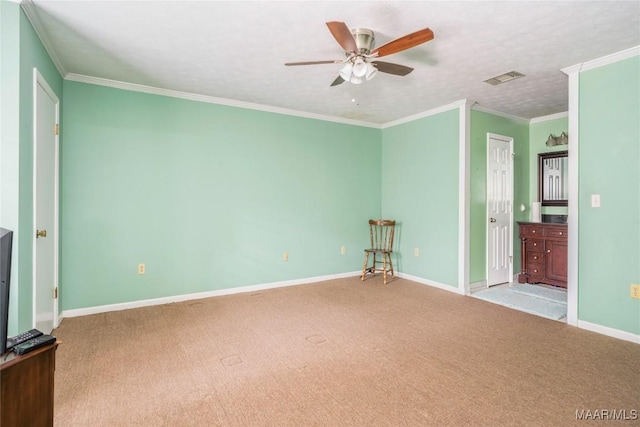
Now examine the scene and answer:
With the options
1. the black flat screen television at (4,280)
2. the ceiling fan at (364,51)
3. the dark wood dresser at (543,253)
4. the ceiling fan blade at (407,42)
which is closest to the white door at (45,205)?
the black flat screen television at (4,280)

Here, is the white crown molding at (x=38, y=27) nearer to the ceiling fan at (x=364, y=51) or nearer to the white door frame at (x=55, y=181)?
the white door frame at (x=55, y=181)

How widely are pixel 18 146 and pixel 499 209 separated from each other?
16.8 ft

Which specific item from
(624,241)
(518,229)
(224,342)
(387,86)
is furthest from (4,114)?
(518,229)

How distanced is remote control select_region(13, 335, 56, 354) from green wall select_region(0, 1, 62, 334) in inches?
44.4

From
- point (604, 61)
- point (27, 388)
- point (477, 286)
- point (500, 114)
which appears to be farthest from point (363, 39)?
point (477, 286)

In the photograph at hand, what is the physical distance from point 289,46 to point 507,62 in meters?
1.95

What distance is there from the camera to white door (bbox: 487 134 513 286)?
4.43m

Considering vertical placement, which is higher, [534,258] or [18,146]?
[18,146]

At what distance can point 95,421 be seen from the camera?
1.70m

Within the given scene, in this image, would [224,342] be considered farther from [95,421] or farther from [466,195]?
[466,195]

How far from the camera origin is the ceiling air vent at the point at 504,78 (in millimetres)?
3168

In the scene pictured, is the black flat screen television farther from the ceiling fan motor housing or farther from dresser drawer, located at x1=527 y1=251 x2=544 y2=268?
dresser drawer, located at x1=527 y1=251 x2=544 y2=268

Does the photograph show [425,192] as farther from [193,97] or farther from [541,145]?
[193,97]

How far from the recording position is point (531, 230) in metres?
4.64
